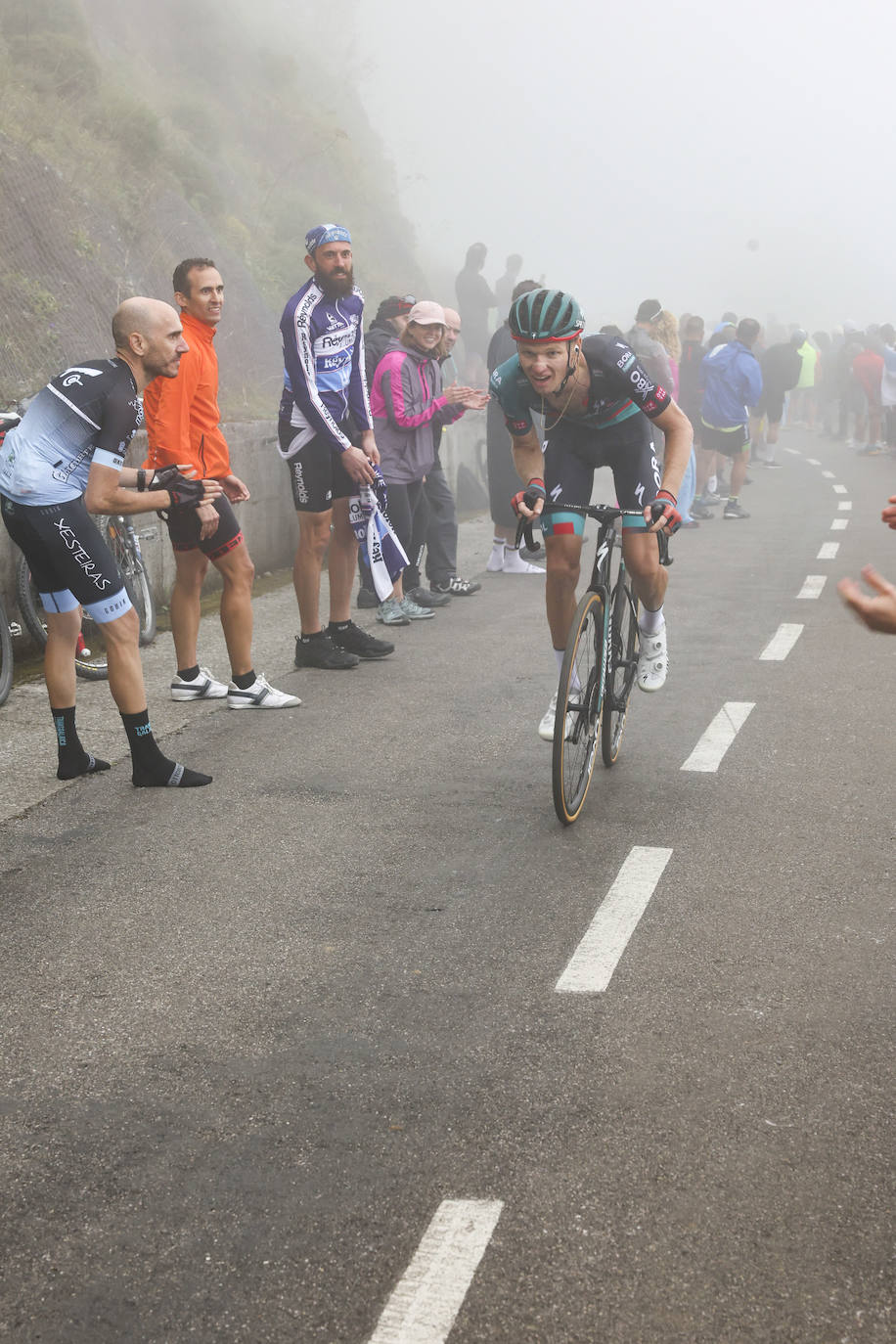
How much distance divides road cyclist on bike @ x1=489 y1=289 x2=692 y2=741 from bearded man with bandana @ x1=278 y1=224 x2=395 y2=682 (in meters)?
2.13

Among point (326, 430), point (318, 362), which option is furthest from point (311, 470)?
point (318, 362)

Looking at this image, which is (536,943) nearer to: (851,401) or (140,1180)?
(140,1180)

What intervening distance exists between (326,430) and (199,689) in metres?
1.59

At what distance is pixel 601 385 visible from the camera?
5.53 metres

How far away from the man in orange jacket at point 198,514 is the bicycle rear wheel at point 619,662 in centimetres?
191

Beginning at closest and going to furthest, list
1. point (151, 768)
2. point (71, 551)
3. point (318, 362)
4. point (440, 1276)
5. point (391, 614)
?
1. point (440, 1276)
2. point (71, 551)
3. point (151, 768)
4. point (318, 362)
5. point (391, 614)

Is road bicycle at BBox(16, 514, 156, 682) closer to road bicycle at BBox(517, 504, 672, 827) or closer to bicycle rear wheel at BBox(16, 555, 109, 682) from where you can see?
bicycle rear wheel at BBox(16, 555, 109, 682)

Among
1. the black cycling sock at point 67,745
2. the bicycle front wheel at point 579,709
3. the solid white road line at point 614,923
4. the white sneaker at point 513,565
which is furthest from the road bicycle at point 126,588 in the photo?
the white sneaker at point 513,565

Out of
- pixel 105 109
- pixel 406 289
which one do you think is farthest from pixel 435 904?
pixel 406 289

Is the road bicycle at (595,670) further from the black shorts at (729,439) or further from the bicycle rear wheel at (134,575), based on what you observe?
the black shorts at (729,439)

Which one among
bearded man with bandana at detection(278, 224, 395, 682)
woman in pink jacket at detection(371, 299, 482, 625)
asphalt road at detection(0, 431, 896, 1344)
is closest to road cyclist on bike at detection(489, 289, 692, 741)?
asphalt road at detection(0, 431, 896, 1344)

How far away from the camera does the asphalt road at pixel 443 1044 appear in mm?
2672

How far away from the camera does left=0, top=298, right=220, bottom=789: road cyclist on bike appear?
5551 millimetres

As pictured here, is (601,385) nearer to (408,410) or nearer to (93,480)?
(93,480)
